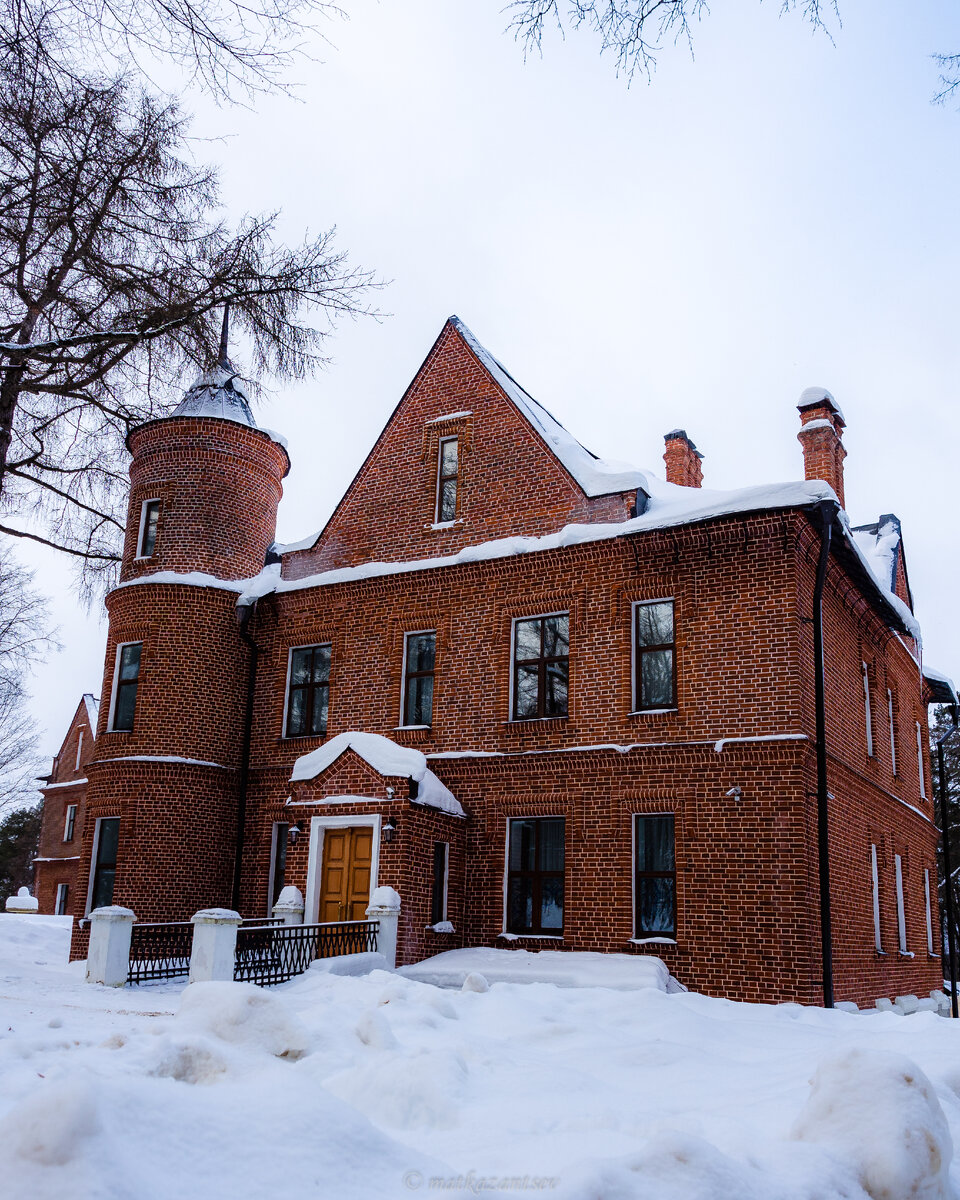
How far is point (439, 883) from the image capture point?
16422 mm

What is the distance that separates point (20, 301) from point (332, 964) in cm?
870

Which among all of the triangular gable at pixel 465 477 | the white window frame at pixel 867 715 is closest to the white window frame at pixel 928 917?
the white window frame at pixel 867 715

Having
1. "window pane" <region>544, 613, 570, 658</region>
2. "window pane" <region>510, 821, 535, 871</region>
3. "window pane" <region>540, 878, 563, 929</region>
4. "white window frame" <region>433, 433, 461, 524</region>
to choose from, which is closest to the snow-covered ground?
"window pane" <region>540, 878, 563, 929</region>

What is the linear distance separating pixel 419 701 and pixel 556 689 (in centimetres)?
259

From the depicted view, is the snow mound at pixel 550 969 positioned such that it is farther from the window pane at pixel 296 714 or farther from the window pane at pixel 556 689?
the window pane at pixel 296 714

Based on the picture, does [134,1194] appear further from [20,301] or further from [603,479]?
[603,479]

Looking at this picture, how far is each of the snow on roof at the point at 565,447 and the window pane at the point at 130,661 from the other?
8157mm

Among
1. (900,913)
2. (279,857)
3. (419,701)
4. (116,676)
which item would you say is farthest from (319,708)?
(900,913)

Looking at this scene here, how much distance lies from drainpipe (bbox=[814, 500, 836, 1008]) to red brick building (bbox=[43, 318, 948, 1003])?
0.11m

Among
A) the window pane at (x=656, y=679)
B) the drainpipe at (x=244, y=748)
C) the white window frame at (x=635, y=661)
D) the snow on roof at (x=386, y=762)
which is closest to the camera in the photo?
the white window frame at (x=635, y=661)

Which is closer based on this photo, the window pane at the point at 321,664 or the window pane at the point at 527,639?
the window pane at the point at 527,639

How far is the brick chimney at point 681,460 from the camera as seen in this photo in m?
22.5

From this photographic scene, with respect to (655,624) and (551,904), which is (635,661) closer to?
(655,624)

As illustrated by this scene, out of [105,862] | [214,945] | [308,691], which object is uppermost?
[308,691]
